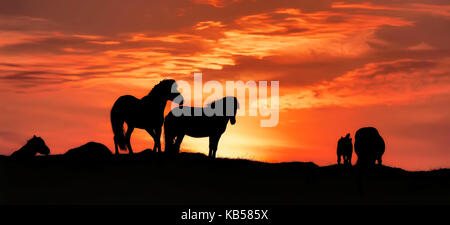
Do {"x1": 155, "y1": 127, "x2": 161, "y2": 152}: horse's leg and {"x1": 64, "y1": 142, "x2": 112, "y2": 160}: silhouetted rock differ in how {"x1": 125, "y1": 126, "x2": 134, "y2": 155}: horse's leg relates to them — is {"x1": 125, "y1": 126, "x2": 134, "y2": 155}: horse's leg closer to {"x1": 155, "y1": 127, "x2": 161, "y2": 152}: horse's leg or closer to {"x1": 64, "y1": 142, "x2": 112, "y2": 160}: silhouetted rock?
{"x1": 64, "y1": 142, "x2": 112, "y2": 160}: silhouetted rock

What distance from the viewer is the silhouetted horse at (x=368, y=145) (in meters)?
18.8

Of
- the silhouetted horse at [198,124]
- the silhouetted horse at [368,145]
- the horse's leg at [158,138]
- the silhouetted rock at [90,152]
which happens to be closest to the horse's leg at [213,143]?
the silhouetted horse at [198,124]

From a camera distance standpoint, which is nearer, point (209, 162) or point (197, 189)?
point (197, 189)

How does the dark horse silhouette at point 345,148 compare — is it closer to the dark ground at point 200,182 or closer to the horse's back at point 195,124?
the dark ground at point 200,182

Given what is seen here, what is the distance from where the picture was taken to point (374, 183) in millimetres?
21047

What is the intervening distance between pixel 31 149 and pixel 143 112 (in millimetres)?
4794

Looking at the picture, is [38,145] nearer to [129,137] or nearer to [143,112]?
[129,137]

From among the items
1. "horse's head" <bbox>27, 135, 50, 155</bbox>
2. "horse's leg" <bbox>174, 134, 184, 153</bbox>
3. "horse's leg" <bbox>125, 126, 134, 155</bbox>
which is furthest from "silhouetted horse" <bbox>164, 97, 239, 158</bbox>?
"horse's head" <bbox>27, 135, 50, 155</bbox>

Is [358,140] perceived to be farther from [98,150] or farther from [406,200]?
[98,150]

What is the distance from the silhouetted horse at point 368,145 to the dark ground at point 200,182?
0.58 m

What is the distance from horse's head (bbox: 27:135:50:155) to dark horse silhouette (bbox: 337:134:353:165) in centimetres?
1299

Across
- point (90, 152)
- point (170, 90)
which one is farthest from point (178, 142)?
point (90, 152)
